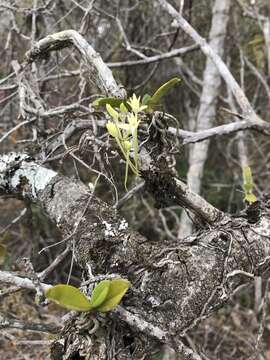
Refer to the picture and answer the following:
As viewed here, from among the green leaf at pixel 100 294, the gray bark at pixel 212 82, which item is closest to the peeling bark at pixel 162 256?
the green leaf at pixel 100 294

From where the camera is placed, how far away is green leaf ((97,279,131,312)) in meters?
0.57

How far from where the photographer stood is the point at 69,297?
57 centimetres

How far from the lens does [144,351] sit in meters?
0.61

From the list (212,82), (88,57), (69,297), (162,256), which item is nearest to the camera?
(69,297)

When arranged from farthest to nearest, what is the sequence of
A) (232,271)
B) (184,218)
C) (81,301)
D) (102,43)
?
1. (102,43)
2. (184,218)
3. (232,271)
4. (81,301)

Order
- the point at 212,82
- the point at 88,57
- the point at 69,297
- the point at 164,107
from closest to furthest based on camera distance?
the point at 69,297
the point at 88,57
the point at 212,82
the point at 164,107

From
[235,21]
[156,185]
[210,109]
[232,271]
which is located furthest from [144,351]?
[235,21]

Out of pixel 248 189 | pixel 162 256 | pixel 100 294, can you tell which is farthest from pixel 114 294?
pixel 248 189

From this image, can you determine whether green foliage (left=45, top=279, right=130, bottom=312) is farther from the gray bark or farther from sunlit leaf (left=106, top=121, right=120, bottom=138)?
the gray bark

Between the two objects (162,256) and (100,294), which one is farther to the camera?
(162,256)

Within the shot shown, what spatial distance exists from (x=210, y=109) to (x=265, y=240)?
137cm

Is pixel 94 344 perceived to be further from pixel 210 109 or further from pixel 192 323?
pixel 210 109

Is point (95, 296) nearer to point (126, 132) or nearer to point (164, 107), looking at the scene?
point (126, 132)

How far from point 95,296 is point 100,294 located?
0.6 inches
